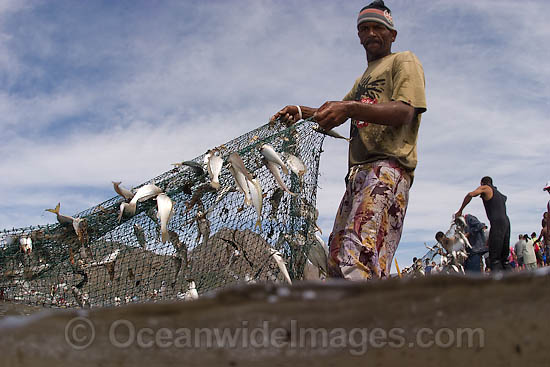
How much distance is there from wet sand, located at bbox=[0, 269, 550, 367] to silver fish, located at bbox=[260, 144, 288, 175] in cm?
212

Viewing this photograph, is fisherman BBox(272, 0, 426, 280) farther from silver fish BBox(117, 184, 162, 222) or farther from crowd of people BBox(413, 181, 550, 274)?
crowd of people BBox(413, 181, 550, 274)

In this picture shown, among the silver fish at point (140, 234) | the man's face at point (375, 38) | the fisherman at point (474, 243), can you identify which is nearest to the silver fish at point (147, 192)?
the silver fish at point (140, 234)

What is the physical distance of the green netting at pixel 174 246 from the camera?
10.7ft


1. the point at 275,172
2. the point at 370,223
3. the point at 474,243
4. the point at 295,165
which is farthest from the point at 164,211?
the point at 474,243

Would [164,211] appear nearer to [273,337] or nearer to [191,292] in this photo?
[191,292]

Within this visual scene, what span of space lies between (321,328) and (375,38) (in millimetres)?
2499

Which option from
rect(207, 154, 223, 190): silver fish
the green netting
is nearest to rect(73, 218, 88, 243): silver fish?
the green netting

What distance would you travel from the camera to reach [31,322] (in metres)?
1.05

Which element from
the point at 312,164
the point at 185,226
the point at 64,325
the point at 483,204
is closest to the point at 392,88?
the point at 312,164

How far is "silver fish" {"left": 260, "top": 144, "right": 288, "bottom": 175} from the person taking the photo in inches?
123

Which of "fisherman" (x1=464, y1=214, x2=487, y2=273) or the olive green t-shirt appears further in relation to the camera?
"fisherman" (x1=464, y1=214, x2=487, y2=273)

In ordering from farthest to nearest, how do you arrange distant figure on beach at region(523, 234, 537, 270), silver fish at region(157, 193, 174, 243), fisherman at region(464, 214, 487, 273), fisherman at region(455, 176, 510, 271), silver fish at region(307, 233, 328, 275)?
distant figure on beach at region(523, 234, 537, 270)
fisherman at region(464, 214, 487, 273)
fisherman at region(455, 176, 510, 271)
silver fish at region(307, 233, 328, 275)
silver fish at region(157, 193, 174, 243)

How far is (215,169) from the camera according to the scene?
10.1 feet

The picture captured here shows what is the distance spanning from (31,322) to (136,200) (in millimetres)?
2101
